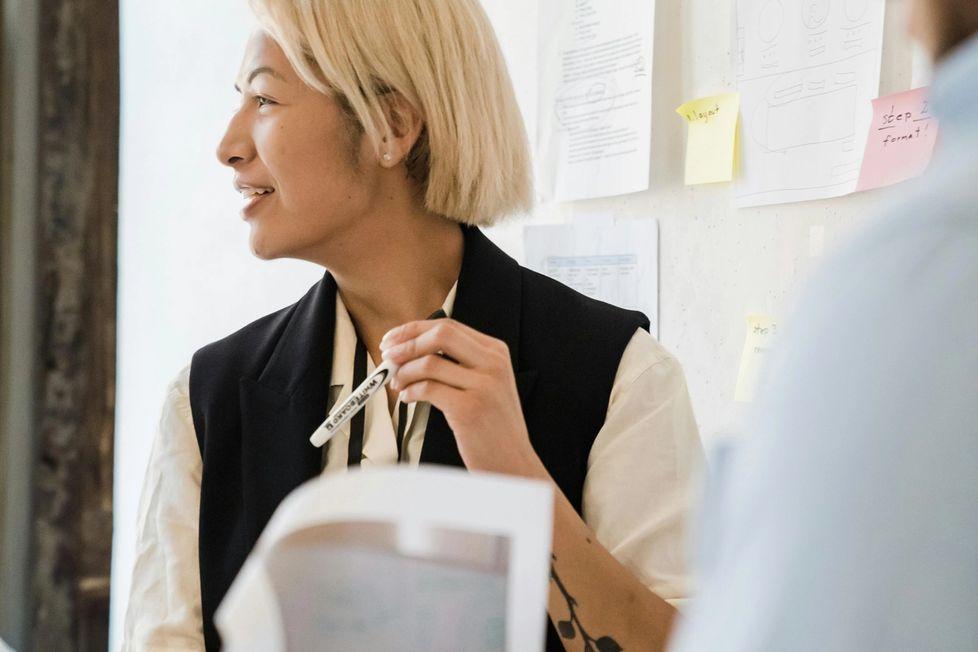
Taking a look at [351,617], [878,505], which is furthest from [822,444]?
[351,617]

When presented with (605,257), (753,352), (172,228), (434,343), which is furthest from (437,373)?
(172,228)

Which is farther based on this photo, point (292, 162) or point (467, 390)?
point (292, 162)

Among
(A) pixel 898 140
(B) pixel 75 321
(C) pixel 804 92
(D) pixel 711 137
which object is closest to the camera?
(B) pixel 75 321

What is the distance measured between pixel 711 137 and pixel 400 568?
3.13 ft

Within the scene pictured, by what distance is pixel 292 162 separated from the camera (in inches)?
43.6

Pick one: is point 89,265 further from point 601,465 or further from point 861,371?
point 861,371

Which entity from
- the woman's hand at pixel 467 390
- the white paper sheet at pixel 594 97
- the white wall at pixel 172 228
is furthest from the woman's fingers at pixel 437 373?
the white wall at pixel 172 228

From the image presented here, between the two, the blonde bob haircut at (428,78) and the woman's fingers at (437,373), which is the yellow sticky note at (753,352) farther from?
the woman's fingers at (437,373)

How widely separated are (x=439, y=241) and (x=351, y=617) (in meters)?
0.72

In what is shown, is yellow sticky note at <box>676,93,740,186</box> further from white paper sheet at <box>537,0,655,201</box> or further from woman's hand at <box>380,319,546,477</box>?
woman's hand at <box>380,319,546,477</box>

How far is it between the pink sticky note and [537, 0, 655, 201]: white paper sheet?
1.15 feet

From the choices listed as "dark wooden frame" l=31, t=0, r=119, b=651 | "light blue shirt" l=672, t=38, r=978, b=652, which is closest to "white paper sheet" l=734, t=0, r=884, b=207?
"dark wooden frame" l=31, t=0, r=119, b=651

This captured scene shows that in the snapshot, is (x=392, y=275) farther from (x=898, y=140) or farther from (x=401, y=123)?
(x=898, y=140)

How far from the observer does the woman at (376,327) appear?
1.05 meters
